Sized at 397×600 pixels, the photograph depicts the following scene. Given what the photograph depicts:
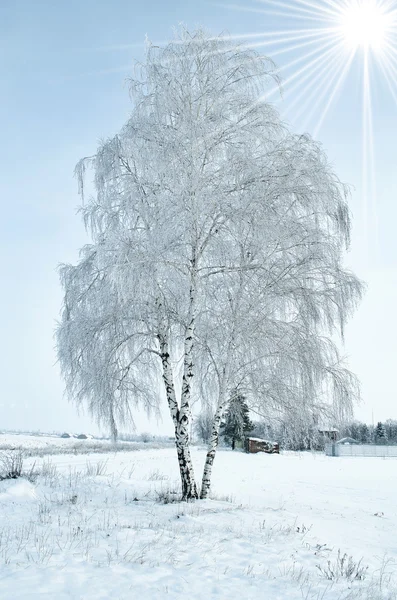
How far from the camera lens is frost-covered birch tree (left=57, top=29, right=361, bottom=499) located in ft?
33.4

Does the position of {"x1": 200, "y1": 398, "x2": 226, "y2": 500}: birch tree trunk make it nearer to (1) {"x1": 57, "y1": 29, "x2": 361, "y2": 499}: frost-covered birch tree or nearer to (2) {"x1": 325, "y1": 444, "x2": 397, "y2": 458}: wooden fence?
(1) {"x1": 57, "y1": 29, "x2": 361, "y2": 499}: frost-covered birch tree

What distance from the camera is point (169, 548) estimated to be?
19.0 feet

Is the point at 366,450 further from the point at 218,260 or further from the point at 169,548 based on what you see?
the point at 169,548

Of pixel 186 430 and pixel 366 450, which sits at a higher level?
pixel 186 430

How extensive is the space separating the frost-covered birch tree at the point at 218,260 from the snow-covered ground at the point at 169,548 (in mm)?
1996

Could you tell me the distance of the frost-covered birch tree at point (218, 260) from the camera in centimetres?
1019

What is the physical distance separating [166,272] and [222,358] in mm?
2404

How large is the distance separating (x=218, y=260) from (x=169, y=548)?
20.4 feet

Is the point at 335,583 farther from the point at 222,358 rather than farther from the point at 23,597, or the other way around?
the point at 222,358

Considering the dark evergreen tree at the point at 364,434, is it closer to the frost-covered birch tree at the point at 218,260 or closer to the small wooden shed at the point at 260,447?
the small wooden shed at the point at 260,447

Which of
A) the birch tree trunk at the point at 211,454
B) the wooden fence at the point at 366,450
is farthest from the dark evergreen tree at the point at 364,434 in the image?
the birch tree trunk at the point at 211,454

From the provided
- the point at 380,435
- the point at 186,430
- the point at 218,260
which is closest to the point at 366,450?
the point at 380,435

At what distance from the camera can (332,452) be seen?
48812 mm

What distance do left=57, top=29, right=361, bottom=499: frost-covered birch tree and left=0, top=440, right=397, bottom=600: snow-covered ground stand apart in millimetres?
1996
